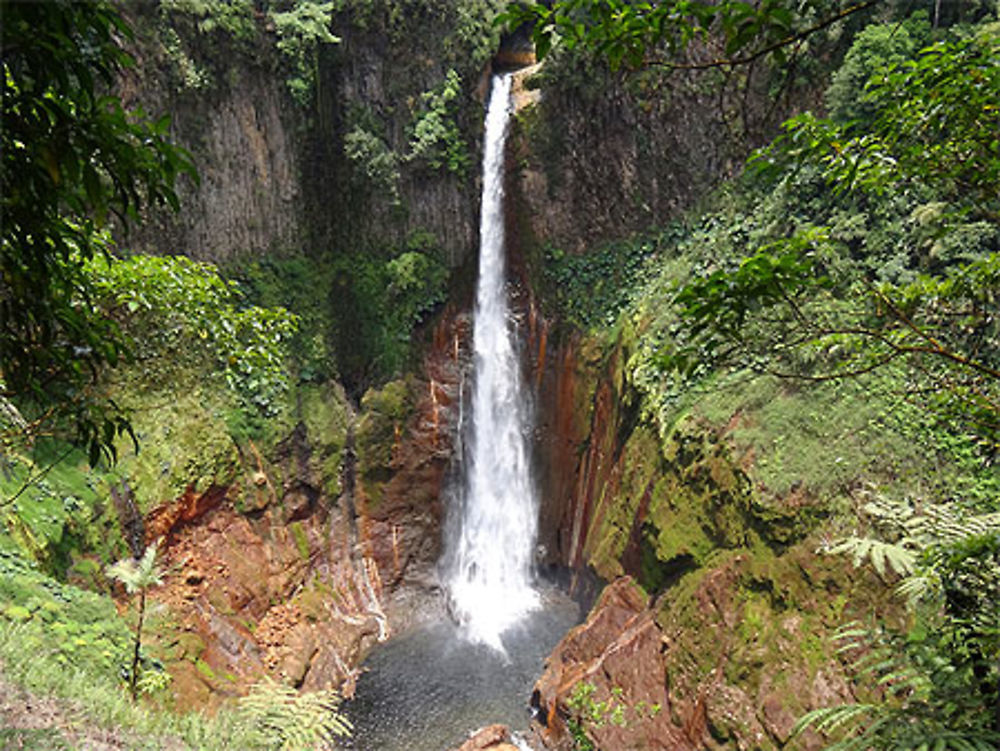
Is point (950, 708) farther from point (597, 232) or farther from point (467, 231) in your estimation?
point (467, 231)

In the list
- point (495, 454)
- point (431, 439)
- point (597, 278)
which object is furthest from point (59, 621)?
point (597, 278)

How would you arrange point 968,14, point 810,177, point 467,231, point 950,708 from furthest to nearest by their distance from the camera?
point 467,231 → point 810,177 → point 968,14 → point 950,708

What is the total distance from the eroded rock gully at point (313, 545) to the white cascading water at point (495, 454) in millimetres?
717

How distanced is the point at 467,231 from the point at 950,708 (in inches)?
A: 597

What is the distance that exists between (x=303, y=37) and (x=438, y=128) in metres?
3.90

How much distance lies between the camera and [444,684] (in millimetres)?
10656

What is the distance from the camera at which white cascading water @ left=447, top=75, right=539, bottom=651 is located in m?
14.5

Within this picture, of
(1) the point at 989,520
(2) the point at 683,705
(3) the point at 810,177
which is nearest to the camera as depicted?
(1) the point at 989,520

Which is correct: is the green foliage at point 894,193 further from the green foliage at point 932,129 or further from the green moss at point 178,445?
the green moss at point 178,445

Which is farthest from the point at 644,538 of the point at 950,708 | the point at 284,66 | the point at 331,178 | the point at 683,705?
the point at 284,66

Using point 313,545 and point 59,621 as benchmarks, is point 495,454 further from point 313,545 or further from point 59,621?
point 59,621

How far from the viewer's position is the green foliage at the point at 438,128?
15.3m

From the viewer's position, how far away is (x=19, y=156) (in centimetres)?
194

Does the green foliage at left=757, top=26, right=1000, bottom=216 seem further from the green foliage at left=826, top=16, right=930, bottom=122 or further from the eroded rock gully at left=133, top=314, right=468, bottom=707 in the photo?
the eroded rock gully at left=133, top=314, right=468, bottom=707
